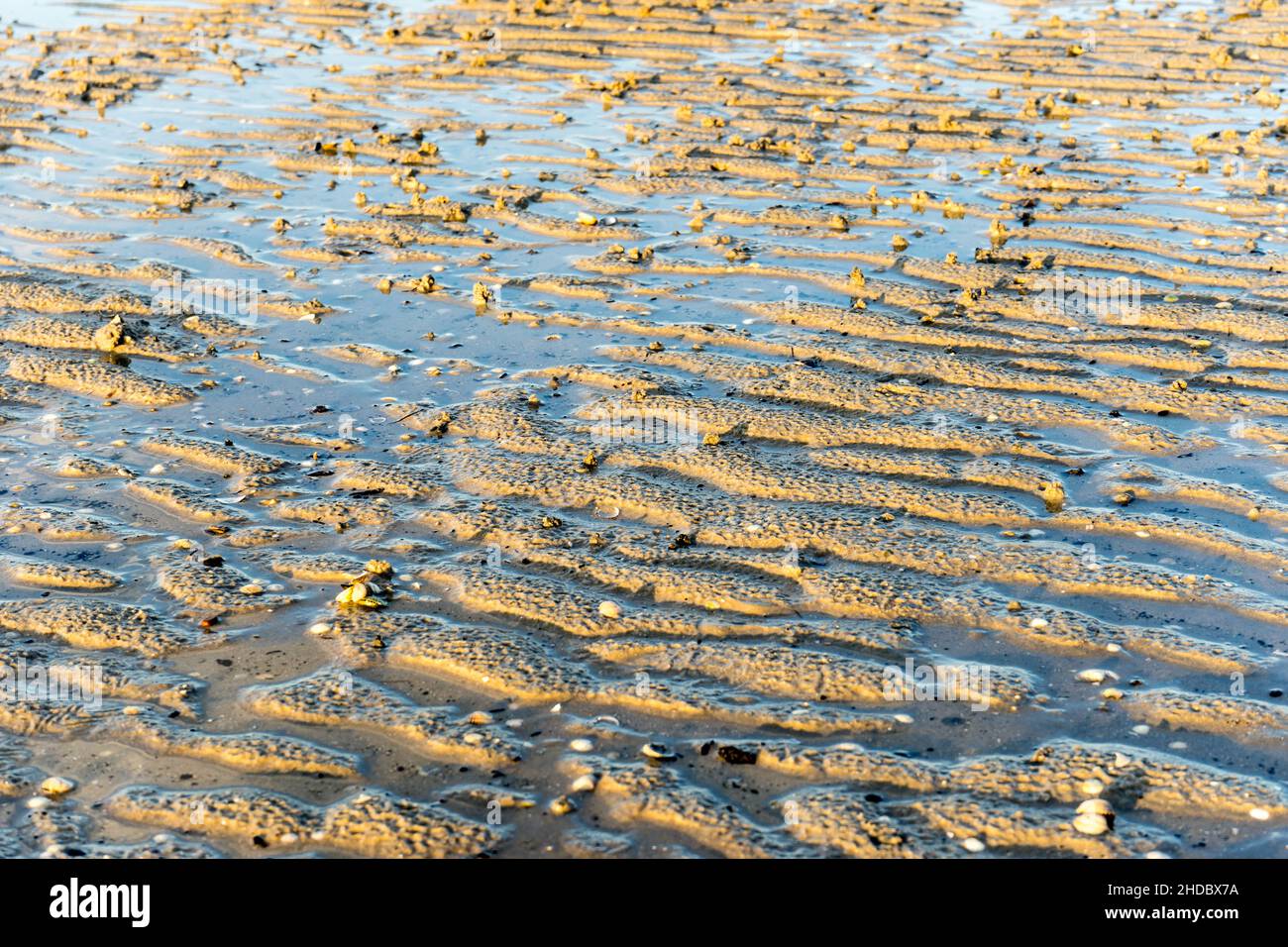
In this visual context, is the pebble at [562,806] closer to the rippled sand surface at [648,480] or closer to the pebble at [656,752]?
the rippled sand surface at [648,480]

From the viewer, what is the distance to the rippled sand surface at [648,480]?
507 cm

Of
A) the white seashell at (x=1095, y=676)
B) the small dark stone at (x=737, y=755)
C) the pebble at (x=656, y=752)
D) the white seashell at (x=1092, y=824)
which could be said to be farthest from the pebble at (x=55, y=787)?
the white seashell at (x=1095, y=676)

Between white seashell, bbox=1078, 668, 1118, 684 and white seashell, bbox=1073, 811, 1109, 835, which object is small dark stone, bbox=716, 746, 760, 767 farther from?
white seashell, bbox=1078, 668, 1118, 684

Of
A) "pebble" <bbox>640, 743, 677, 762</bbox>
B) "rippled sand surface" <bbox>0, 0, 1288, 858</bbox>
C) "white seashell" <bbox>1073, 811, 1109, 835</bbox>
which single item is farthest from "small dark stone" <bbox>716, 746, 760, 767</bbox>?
"white seashell" <bbox>1073, 811, 1109, 835</bbox>

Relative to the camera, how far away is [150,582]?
6.40m

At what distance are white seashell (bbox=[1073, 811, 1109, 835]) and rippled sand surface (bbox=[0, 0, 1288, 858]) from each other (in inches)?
2.0

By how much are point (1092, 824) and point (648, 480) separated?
323cm

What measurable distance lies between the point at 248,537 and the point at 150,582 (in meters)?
0.55

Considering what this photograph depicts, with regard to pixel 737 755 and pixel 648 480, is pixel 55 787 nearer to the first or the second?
pixel 737 755

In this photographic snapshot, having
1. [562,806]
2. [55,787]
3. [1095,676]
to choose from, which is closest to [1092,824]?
[1095,676]

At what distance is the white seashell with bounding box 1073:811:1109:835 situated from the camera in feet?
15.7

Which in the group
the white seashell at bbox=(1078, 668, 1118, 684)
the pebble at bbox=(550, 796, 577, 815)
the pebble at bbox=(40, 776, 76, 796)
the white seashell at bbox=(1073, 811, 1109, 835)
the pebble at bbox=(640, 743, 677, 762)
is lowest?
the pebble at bbox=(40, 776, 76, 796)

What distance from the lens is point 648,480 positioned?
732 centimetres
